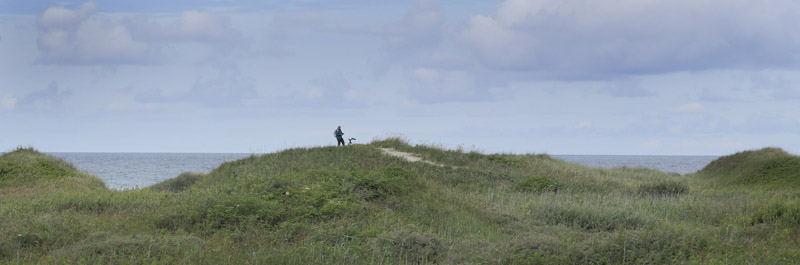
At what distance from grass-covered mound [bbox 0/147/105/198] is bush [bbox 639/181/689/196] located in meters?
21.1

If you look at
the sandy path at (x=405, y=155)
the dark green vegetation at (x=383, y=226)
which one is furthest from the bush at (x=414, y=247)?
the sandy path at (x=405, y=155)

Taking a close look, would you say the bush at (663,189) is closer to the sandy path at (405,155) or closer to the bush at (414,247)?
the sandy path at (405,155)

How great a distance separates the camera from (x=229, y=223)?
1222cm

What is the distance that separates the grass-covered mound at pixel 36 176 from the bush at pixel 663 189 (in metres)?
21.1

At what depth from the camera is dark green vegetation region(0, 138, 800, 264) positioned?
9359 mm

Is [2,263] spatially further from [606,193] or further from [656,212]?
[606,193]

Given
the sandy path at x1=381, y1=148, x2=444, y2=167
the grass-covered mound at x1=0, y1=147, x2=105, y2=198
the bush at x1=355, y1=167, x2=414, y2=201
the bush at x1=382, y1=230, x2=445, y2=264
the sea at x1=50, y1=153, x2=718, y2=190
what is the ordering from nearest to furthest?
1. the bush at x1=382, y1=230, x2=445, y2=264
2. the bush at x1=355, y1=167, x2=414, y2=201
3. the grass-covered mound at x1=0, y1=147, x2=105, y2=198
4. the sandy path at x1=381, y1=148, x2=444, y2=167
5. the sea at x1=50, y1=153, x2=718, y2=190

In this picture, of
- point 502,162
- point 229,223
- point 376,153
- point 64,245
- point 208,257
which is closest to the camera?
point 208,257

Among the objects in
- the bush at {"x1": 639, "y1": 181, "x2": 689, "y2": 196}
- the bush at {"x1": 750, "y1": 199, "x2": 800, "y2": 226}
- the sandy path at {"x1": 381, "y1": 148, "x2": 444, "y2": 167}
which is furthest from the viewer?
the sandy path at {"x1": 381, "y1": 148, "x2": 444, "y2": 167}

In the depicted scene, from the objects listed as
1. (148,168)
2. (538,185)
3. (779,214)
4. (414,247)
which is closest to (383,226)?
(414,247)

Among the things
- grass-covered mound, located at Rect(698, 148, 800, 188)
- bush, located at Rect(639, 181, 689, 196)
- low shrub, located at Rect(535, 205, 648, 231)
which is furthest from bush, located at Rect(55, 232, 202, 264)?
grass-covered mound, located at Rect(698, 148, 800, 188)

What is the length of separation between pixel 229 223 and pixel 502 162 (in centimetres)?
1788

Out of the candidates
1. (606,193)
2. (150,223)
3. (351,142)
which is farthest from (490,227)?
(351,142)

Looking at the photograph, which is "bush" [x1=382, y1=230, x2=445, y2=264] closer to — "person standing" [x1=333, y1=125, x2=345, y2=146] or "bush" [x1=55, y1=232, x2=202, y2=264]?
"bush" [x1=55, y1=232, x2=202, y2=264]
